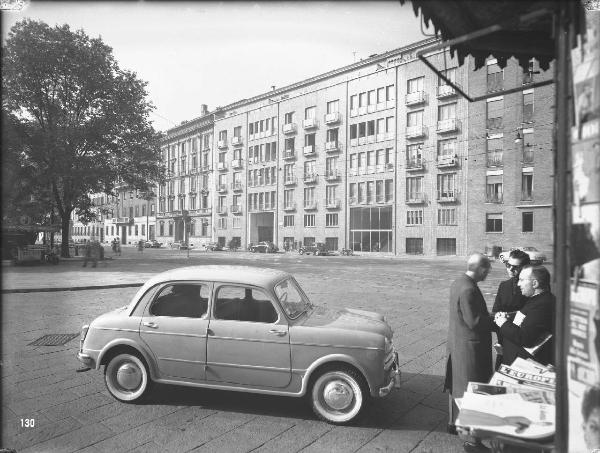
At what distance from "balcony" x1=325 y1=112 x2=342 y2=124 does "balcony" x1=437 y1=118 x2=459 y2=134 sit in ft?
40.0

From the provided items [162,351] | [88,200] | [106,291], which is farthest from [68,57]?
[162,351]

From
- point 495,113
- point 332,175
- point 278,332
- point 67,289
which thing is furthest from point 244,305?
point 332,175

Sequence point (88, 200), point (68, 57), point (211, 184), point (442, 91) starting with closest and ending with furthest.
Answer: point (68, 57), point (88, 200), point (442, 91), point (211, 184)

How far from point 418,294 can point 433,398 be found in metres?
8.73

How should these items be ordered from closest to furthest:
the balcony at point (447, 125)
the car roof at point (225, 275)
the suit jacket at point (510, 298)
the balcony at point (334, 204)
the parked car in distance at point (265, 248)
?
the car roof at point (225, 275) < the suit jacket at point (510, 298) < the balcony at point (447, 125) < the balcony at point (334, 204) < the parked car in distance at point (265, 248)

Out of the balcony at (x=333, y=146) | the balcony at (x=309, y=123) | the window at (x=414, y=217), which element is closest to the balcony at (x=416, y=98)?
the balcony at (x=333, y=146)

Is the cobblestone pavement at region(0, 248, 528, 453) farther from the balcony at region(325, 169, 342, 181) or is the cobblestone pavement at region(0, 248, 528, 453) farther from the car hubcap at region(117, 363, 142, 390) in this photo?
the balcony at region(325, 169, 342, 181)

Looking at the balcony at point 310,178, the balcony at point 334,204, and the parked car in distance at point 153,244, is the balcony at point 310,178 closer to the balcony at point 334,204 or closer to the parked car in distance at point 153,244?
the balcony at point 334,204

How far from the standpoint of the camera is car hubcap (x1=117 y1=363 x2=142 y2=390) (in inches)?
181

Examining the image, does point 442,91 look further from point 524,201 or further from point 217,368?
point 217,368

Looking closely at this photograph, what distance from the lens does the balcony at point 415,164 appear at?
4182 centimetres

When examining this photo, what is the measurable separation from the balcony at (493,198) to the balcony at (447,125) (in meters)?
6.91

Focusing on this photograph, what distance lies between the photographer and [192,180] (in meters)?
66.7

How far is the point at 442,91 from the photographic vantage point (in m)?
40.0
